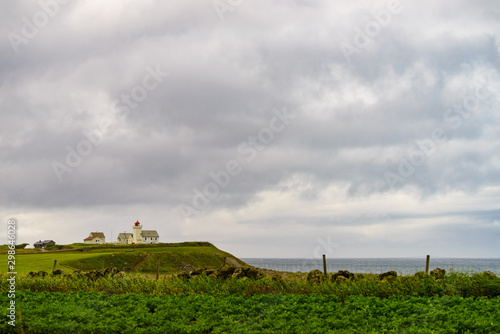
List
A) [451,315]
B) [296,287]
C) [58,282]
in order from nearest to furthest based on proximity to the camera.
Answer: [451,315] → [296,287] → [58,282]

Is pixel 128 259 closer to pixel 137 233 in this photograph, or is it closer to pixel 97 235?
→ pixel 137 233

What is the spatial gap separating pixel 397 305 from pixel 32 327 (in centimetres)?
1113

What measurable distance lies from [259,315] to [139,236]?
13369 centimetres

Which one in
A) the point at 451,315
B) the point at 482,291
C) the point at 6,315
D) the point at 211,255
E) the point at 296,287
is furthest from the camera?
the point at 211,255

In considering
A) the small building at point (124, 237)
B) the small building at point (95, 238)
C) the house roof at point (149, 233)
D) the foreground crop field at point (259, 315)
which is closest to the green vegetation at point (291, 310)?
the foreground crop field at point (259, 315)

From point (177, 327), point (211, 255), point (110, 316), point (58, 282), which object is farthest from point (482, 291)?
point (211, 255)

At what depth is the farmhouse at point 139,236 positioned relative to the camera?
139 metres

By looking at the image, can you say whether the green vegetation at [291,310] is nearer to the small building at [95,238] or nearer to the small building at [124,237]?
the small building at [124,237]

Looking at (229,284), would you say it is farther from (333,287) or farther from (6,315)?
(6,315)

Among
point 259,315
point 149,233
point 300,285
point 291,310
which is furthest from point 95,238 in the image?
point 259,315

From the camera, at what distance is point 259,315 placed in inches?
494

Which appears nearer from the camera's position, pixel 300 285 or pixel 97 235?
pixel 300 285

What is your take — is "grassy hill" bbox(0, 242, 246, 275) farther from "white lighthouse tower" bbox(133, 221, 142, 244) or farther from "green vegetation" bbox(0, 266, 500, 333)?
"white lighthouse tower" bbox(133, 221, 142, 244)

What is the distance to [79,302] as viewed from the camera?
580 inches
